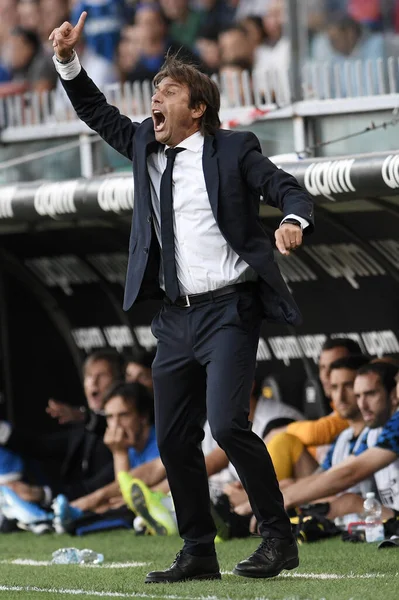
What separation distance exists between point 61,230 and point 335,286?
1.95 m

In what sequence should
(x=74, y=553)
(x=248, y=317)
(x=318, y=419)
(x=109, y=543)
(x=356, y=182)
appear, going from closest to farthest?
(x=248, y=317) → (x=356, y=182) → (x=74, y=553) → (x=109, y=543) → (x=318, y=419)

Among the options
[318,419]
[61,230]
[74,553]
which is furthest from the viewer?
[61,230]

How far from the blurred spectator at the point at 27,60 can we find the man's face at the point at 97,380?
2615mm

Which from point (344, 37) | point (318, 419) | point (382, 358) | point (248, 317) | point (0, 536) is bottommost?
point (0, 536)

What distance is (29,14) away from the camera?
37.5 ft

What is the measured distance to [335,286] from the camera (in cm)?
813

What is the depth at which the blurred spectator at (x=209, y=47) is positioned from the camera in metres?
9.52

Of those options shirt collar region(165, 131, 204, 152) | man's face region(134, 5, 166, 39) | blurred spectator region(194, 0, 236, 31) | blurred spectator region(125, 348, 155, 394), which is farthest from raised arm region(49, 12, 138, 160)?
man's face region(134, 5, 166, 39)

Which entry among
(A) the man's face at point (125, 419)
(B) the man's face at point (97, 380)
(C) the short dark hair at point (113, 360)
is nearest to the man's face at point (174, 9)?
(C) the short dark hair at point (113, 360)

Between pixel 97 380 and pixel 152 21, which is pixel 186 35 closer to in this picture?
pixel 152 21

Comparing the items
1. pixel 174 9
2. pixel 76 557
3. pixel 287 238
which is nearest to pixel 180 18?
pixel 174 9

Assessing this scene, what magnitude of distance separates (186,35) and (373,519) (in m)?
4.69

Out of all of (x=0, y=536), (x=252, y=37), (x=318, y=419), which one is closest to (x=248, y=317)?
(x=318, y=419)

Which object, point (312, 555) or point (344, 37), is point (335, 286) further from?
point (312, 555)
